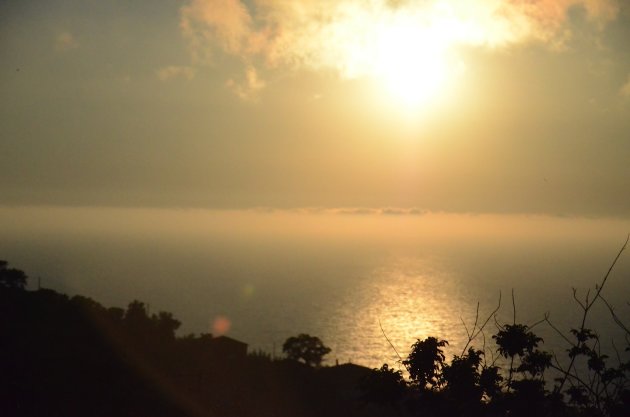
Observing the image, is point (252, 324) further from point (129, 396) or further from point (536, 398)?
point (536, 398)

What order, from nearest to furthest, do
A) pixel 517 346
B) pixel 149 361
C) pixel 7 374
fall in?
pixel 517 346
pixel 7 374
pixel 149 361

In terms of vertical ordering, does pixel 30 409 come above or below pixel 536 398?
below

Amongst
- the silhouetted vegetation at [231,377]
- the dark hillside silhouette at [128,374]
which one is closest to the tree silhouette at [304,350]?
the silhouetted vegetation at [231,377]

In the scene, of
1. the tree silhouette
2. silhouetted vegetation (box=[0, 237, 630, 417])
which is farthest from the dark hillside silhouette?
the tree silhouette

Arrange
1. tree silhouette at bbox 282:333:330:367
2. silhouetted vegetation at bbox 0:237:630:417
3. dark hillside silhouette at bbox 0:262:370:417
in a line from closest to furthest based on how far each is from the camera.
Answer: silhouetted vegetation at bbox 0:237:630:417 → dark hillside silhouette at bbox 0:262:370:417 → tree silhouette at bbox 282:333:330:367

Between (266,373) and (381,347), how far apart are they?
114761mm

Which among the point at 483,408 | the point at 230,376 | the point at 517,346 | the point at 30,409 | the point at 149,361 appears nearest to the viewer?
the point at 517,346

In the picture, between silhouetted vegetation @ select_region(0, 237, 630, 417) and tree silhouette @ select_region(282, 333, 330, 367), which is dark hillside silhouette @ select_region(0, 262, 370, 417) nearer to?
silhouetted vegetation @ select_region(0, 237, 630, 417)

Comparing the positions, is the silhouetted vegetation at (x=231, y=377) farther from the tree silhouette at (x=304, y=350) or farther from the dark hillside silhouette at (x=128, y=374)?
the tree silhouette at (x=304, y=350)

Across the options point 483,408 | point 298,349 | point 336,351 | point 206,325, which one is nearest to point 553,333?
point 336,351

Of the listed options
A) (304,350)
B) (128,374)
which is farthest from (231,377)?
(304,350)

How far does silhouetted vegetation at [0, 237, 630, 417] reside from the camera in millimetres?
10977

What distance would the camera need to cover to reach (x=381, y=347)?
5768 inches

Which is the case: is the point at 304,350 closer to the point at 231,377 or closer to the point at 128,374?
the point at 231,377
